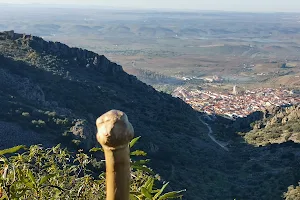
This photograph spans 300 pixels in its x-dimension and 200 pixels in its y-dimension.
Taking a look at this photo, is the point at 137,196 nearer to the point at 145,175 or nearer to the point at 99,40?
the point at 145,175

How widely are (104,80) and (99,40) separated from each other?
124474 mm

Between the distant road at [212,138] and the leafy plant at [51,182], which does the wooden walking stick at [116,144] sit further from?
the distant road at [212,138]

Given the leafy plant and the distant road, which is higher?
the leafy plant

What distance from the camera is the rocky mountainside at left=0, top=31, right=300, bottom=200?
16.9 metres

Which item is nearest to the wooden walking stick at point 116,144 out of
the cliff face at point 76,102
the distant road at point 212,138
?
the cliff face at point 76,102

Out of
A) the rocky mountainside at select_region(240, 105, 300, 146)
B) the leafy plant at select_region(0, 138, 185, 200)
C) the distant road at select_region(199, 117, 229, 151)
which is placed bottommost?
the distant road at select_region(199, 117, 229, 151)

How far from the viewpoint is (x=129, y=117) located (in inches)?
1011

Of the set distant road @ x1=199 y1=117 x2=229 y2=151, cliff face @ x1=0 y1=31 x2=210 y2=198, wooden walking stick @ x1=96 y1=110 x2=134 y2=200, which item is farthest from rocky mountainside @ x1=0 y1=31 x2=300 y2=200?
wooden walking stick @ x1=96 y1=110 x2=134 y2=200

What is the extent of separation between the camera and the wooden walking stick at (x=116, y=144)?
1.15 meters

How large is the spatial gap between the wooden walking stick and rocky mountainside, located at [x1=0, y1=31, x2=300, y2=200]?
1403 cm

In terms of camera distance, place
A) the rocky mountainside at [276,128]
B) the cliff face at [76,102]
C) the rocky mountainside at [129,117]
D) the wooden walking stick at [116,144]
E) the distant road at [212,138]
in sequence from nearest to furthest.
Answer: the wooden walking stick at [116,144]
the rocky mountainside at [129,117]
the cliff face at [76,102]
the rocky mountainside at [276,128]
the distant road at [212,138]

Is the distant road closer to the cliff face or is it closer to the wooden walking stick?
the cliff face

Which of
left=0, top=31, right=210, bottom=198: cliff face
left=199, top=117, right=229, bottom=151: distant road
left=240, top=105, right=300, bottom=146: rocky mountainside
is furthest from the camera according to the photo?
left=199, top=117, right=229, bottom=151: distant road

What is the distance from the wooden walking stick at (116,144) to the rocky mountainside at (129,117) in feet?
46.0
